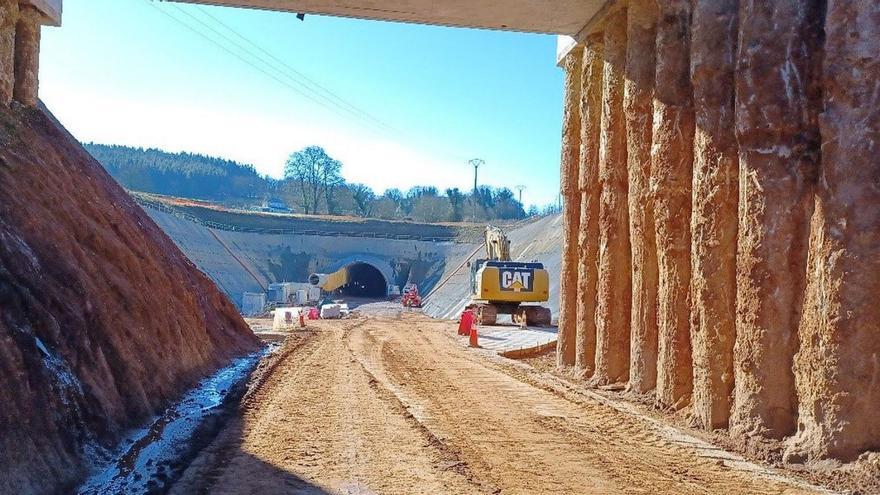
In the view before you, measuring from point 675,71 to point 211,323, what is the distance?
12.2m

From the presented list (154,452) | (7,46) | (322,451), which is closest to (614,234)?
(322,451)

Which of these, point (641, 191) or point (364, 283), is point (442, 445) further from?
point (364, 283)

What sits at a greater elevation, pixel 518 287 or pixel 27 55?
pixel 27 55

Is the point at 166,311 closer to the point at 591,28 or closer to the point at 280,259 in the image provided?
the point at 591,28

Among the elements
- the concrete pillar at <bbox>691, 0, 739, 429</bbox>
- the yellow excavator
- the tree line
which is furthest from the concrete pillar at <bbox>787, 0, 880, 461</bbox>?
the tree line

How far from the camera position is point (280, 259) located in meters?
63.0

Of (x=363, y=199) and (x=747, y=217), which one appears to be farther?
(x=363, y=199)

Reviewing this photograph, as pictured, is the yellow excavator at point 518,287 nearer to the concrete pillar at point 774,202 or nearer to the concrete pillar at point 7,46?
the concrete pillar at point 7,46

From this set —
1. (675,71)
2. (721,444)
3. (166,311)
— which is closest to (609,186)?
(675,71)

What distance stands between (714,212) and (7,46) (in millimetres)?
12083

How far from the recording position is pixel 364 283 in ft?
234

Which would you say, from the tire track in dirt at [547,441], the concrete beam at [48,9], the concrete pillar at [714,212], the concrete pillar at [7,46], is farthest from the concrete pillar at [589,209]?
the concrete pillar at [7,46]

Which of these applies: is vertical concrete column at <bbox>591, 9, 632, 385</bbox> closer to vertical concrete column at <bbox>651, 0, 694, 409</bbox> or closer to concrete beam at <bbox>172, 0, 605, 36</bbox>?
concrete beam at <bbox>172, 0, 605, 36</bbox>

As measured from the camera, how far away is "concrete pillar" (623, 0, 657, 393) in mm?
12102
